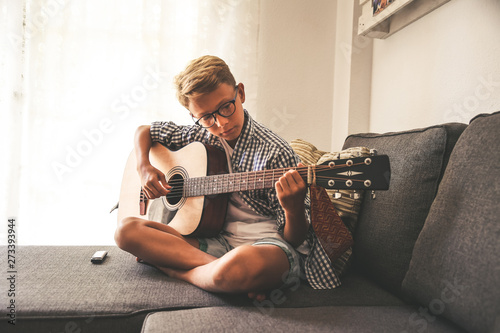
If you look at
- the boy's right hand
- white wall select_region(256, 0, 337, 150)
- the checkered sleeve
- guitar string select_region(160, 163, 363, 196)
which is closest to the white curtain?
white wall select_region(256, 0, 337, 150)

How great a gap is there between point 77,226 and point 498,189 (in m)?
2.15

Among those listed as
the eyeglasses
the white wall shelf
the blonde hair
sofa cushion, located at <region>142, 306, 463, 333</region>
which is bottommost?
sofa cushion, located at <region>142, 306, 463, 333</region>

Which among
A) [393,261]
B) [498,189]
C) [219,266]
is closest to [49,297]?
[219,266]

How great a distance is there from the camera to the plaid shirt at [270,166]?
114 cm

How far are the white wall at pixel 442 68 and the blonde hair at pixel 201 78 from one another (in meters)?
0.81

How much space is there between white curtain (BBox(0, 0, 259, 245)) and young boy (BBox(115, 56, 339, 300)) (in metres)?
0.82

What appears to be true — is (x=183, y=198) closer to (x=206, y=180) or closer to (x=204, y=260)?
(x=206, y=180)

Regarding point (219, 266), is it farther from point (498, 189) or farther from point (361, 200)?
point (498, 189)

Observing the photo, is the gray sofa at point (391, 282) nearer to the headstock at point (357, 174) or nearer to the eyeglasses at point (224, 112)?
the headstock at point (357, 174)

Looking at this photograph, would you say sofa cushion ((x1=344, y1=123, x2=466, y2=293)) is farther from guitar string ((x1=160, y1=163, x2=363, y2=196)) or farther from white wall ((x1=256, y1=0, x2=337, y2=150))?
white wall ((x1=256, y1=0, x2=337, y2=150))

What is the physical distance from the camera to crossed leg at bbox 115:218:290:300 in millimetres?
1000

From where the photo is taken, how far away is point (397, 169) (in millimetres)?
1146

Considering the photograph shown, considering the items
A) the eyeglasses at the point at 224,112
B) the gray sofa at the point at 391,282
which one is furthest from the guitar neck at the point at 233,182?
the gray sofa at the point at 391,282

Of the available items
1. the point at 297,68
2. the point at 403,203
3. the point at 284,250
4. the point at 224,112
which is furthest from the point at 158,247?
the point at 297,68
